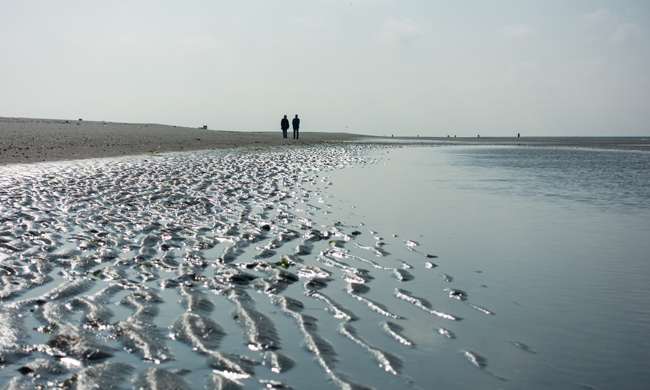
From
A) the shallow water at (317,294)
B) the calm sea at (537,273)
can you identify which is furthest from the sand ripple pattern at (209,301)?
the calm sea at (537,273)

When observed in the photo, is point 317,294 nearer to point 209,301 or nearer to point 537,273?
point 209,301

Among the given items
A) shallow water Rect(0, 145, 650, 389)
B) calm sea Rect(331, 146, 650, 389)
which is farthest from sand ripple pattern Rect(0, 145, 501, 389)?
calm sea Rect(331, 146, 650, 389)

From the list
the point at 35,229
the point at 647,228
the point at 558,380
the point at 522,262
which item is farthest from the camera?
the point at 647,228

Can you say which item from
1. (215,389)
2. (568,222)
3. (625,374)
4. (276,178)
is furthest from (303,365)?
(276,178)

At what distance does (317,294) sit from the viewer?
5652 millimetres

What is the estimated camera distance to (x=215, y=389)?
11.4 ft

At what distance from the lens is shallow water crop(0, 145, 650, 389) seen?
12.6 ft

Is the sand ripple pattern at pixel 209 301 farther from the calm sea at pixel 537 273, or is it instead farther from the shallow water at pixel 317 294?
the calm sea at pixel 537 273

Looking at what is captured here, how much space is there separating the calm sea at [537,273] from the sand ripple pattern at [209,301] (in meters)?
0.31

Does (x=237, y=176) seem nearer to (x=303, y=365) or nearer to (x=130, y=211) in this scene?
(x=130, y=211)

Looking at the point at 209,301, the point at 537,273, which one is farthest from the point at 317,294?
the point at 537,273

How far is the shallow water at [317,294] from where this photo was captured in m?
3.85

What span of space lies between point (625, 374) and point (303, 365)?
2.46m

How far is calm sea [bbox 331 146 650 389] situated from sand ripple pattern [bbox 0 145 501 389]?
311 mm
